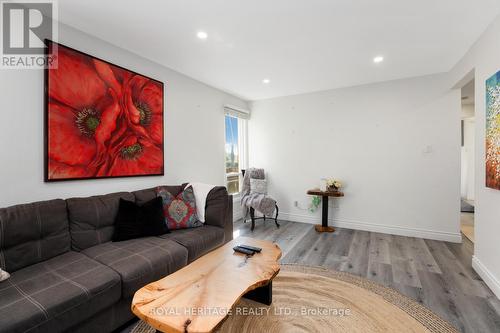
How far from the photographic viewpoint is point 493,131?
210 cm

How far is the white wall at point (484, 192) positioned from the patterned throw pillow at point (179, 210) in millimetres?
2963

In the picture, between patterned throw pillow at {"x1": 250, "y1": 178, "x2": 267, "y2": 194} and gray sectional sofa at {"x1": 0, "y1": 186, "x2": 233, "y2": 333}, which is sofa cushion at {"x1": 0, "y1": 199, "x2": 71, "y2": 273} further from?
patterned throw pillow at {"x1": 250, "y1": 178, "x2": 267, "y2": 194}

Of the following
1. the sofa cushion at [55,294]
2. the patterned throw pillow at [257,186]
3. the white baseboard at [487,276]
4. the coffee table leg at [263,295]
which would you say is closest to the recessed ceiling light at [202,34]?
the sofa cushion at [55,294]

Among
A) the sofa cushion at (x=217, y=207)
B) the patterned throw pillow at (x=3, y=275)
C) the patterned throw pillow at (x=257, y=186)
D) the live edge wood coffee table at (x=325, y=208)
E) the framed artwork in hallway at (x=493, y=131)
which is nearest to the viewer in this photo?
the patterned throw pillow at (x=3, y=275)

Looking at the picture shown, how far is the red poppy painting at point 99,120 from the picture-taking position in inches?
80.4

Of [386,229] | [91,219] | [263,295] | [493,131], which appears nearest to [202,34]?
[91,219]

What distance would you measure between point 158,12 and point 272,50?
4.22 feet

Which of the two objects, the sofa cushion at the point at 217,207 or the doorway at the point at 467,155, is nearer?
the sofa cushion at the point at 217,207

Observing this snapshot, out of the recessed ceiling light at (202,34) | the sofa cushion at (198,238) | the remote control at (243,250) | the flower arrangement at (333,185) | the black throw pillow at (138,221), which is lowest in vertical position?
the sofa cushion at (198,238)

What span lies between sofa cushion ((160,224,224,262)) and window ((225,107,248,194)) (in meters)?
1.94

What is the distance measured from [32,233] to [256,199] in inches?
117

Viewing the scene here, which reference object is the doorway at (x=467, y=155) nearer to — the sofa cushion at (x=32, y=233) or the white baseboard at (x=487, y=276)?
the white baseboard at (x=487, y=276)

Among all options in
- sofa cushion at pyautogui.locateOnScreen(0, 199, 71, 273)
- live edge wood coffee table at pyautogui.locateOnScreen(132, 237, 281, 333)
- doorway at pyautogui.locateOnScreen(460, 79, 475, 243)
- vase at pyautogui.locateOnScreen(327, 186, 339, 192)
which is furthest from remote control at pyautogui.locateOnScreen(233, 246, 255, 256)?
doorway at pyautogui.locateOnScreen(460, 79, 475, 243)

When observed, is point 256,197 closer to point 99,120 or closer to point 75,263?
point 99,120
